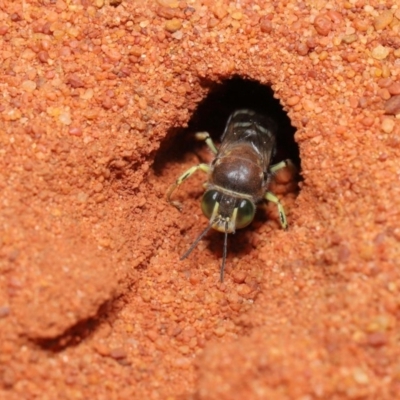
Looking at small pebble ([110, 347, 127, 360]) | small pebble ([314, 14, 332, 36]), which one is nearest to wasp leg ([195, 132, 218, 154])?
small pebble ([314, 14, 332, 36])

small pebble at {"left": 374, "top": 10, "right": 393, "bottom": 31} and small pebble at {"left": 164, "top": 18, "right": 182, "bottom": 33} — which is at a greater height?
small pebble at {"left": 374, "top": 10, "right": 393, "bottom": 31}

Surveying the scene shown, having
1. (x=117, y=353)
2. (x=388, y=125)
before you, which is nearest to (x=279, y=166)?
(x=388, y=125)

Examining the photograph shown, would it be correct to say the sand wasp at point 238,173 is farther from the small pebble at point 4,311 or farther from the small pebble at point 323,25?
the small pebble at point 4,311

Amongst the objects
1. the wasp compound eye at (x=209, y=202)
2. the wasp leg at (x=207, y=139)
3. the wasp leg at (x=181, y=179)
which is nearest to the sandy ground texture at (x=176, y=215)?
the wasp leg at (x=181, y=179)

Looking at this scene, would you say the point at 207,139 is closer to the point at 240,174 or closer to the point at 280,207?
the point at 240,174

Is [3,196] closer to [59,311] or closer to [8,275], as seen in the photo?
[8,275]

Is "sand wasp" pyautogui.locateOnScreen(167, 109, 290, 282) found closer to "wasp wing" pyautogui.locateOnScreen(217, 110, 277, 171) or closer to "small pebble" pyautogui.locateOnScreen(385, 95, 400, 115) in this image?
"wasp wing" pyautogui.locateOnScreen(217, 110, 277, 171)

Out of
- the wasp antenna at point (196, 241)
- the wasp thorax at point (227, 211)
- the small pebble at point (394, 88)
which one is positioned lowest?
the wasp antenna at point (196, 241)

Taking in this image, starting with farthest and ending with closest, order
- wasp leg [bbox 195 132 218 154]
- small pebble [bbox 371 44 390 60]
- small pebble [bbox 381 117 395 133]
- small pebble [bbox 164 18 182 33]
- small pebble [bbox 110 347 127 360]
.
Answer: wasp leg [bbox 195 132 218 154] → small pebble [bbox 164 18 182 33] → small pebble [bbox 371 44 390 60] → small pebble [bbox 381 117 395 133] → small pebble [bbox 110 347 127 360]
